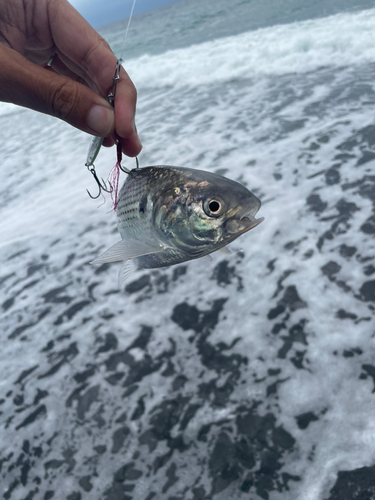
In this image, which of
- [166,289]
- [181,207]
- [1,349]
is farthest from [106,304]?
[181,207]

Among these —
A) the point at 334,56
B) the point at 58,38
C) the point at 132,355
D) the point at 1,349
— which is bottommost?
the point at 334,56

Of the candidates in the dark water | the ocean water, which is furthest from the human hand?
the dark water

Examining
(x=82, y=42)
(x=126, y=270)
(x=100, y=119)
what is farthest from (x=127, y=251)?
(x=82, y=42)

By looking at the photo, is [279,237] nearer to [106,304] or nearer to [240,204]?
[106,304]

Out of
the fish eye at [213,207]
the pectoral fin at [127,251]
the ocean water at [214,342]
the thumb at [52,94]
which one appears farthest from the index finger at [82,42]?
the ocean water at [214,342]

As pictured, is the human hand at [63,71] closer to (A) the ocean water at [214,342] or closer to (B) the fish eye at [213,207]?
(B) the fish eye at [213,207]

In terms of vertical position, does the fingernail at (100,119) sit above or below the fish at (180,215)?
above
